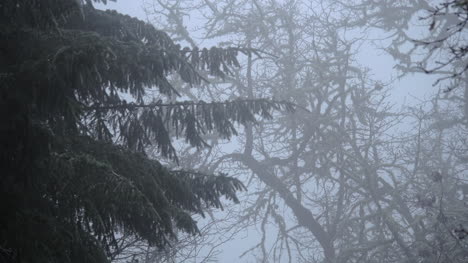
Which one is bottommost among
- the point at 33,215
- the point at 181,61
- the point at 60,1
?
the point at 33,215

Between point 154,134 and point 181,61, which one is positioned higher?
point 181,61

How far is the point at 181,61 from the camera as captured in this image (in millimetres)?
4941

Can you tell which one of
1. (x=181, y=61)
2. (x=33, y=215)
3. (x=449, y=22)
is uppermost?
(x=449, y=22)

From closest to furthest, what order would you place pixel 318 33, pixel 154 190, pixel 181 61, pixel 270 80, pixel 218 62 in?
pixel 154 190 → pixel 181 61 → pixel 218 62 → pixel 270 80 → pixel 318 33

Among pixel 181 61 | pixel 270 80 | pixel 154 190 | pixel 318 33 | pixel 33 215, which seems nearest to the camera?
pixel 33 215

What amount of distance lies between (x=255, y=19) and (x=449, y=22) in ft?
18.8

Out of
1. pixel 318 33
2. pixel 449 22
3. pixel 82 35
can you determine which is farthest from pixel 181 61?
pixel 449 22

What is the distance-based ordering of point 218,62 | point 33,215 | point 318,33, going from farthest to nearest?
point 318,33 → point 218,62 → point 33,215

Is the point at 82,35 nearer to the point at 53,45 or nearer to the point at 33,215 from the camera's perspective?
the point at 53,45

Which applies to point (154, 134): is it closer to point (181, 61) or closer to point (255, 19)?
point (181, 61)

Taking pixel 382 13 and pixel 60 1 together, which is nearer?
pixel 60 1

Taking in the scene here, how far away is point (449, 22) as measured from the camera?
1148cm

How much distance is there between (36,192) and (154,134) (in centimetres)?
205

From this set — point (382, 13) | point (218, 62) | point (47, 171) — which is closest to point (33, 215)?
point (47, 171)
